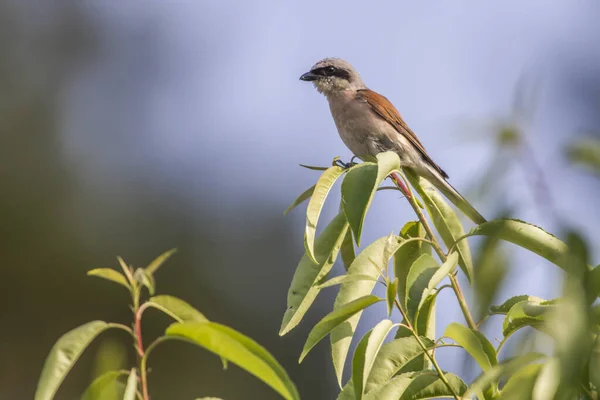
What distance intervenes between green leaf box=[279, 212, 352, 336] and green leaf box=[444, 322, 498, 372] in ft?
1.25

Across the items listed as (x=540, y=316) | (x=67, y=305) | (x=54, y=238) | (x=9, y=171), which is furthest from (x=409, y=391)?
(x=9, y=171)

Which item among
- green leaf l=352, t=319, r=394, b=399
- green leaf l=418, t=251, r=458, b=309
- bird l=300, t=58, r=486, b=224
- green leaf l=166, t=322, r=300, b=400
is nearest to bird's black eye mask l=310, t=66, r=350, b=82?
bird l=300, t=58, r=486, b=224

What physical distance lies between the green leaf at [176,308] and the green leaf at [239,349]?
28 centimetres

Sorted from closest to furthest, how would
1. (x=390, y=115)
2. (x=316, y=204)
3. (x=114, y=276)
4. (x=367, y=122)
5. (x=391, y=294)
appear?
(x=391, y=294) < (x=114, y=276) < (x=316, y=204) < (x=367, y=122) < (x=390, y=115)

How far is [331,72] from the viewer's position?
4824 mm

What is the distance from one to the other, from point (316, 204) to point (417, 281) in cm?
35

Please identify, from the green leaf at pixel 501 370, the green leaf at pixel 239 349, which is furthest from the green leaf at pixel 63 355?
the green leaf at pixel 501 370

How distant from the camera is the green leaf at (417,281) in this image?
58.7 inches

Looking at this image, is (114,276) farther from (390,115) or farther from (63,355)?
(390,115)

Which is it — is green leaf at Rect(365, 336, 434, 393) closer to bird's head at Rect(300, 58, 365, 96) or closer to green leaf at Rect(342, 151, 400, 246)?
green leaf at Rect(342, 151, 400, 246)

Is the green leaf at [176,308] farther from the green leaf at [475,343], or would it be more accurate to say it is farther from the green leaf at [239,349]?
the green leaf at [475,343]

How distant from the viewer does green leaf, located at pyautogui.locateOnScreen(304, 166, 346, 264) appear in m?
1.66

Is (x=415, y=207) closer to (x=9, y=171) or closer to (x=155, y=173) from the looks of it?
(x=155, y=173)

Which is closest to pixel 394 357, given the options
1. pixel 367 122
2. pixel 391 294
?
pixel 391 294
